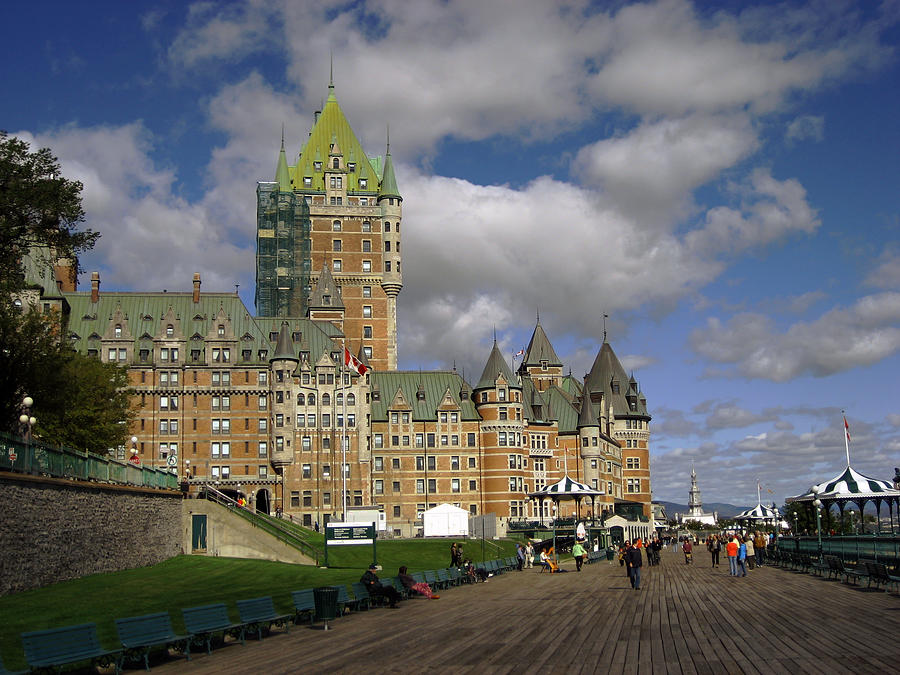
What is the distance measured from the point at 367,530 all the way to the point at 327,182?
86.3 meters

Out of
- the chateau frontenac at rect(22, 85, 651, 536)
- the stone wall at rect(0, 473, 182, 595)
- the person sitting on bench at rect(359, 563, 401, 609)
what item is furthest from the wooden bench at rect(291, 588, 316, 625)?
the chateau frontenac at rect(22, 85, 651, 536)

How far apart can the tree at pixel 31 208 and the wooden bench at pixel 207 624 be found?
24968 mm

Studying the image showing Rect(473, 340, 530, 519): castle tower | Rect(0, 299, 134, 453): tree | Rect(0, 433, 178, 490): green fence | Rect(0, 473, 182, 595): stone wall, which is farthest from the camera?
Rect(473, 340, 530, 519): castle tower

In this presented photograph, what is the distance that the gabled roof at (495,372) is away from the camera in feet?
367

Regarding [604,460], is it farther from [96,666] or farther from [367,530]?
[96,666]

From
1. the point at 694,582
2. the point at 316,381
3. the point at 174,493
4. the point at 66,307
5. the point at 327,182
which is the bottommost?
the point at 694,582

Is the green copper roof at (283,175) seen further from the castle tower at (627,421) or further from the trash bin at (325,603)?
the trash bin at (325,603)

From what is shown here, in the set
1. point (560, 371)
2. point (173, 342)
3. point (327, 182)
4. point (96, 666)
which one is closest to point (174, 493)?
point (96, 666)

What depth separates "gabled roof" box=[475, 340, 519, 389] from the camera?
11181cm

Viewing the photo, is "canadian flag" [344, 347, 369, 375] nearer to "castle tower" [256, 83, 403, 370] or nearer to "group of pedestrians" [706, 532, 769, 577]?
"castle tower" [256, 83, 403, 370]

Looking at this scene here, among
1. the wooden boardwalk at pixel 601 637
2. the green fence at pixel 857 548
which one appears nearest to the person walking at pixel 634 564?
the wooden boardwalk at pixel 601 637

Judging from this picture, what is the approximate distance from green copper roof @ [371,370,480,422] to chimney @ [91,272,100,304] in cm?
3125

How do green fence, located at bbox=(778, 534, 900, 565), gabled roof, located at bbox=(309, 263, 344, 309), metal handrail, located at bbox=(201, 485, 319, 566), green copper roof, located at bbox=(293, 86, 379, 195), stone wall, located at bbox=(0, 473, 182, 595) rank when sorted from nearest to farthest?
stone wall, located at bbox=(0, 473, 182, 595)
green fence, located at bbox=(778, 534, 900, 565)
metal handrail, located at bbox=(201, 485, 319, 566)
gabled roof, located at bbox=(309, 263, 344, 309)
green copper roof, located at bbox=(293, 86, 379, 195)

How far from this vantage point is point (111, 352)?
97.2 metres
